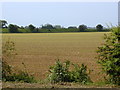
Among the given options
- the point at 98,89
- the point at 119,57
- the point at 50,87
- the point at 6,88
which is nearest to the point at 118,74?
the point at 119,57

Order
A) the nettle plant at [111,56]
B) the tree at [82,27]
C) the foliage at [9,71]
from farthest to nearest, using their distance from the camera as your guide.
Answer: the tree at [82,27] < the foliage at [9,71] < the nettle plant at [111,56]

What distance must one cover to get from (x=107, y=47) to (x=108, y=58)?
35 cm

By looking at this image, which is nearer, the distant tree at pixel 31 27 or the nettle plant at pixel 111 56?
the nettle plant at pixel 111 56

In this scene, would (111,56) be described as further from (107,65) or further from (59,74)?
(59,74)

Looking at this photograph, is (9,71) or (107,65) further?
(9,71)

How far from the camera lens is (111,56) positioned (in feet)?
24.6

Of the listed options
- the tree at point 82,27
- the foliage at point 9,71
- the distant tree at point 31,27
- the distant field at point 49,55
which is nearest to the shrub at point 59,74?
the foliage at point 9,71

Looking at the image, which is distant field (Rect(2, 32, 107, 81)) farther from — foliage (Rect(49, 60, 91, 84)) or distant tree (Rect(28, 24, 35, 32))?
distant tree (Rect(28, 24, 35, 32))

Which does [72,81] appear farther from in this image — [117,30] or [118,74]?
[117,30]

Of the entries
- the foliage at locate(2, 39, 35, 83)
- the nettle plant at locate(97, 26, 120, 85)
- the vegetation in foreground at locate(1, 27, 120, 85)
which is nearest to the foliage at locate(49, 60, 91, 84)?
the vegetation in foreground at locate(1, 27, 120, 85)

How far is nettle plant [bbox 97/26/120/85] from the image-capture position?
735cm

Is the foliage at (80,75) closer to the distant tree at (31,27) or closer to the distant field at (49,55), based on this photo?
the distant field at (49,55)

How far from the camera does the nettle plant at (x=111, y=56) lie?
7.35 meters

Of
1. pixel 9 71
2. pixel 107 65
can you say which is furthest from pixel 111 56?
pixel 9 71
